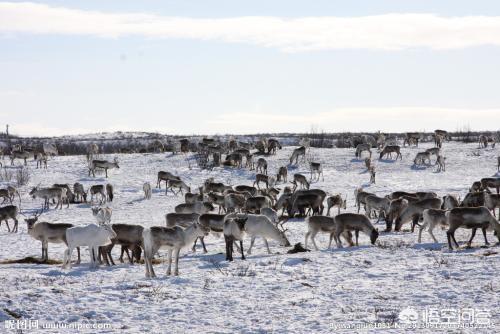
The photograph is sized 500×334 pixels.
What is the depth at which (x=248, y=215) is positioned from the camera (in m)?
17.6

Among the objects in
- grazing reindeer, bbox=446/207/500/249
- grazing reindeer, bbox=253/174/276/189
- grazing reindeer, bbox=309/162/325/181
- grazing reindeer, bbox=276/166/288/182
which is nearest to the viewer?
grazing reindeer, bbox=446/207/500/249

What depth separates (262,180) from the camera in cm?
3453

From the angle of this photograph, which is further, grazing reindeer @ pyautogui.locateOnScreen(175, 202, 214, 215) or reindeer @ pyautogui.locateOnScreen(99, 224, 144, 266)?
grazing reindeer @ pyautogui.locateOnScreen(175, 202, 214, 215)

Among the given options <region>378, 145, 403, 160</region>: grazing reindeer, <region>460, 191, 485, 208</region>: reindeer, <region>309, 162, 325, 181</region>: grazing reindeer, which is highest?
<region>378, 145, 403, 160</region>: grazing reindeer

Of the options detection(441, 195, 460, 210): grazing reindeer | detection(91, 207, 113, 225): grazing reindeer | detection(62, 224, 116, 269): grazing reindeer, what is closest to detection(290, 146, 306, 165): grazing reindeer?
detection(441, 195, 460, 210): grazing reindeer

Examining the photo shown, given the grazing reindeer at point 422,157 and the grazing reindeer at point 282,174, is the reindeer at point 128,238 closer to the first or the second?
the grazing reindeer at point 282,174

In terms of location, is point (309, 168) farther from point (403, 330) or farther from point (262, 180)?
point (403, 330)

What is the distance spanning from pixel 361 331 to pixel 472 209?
9176 millimetres

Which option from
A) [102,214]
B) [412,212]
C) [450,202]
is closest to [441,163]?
[450,202]

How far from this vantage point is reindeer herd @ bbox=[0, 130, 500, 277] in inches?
606

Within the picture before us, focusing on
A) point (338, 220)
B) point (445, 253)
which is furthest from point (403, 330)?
point (338, 220)

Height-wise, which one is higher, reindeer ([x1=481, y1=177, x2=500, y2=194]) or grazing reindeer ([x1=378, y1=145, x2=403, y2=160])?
grazing reindeer ([x1=378, y1=145, x2=403, y2=160])

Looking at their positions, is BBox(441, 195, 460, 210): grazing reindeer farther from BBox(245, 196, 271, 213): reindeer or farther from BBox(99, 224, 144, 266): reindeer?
BBox(99, 224, 144, 266): reindeer

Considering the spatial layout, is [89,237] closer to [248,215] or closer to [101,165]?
[248,215]
